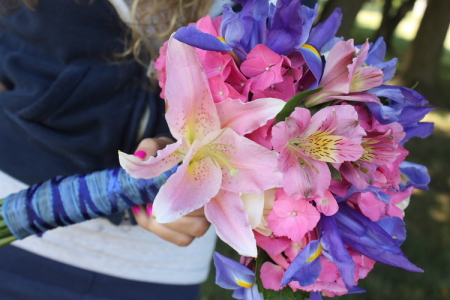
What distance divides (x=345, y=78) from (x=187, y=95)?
27 cm

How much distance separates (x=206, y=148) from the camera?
69cm

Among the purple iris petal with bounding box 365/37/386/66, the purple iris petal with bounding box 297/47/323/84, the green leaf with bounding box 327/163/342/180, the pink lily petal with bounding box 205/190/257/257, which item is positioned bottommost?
the pink lily petal with bounding box 205/190/257/257

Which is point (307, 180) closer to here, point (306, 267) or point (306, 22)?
point (306, 267)

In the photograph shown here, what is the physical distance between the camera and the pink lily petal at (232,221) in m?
0.66

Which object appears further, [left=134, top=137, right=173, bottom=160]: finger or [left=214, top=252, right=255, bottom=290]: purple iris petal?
[left=134, top=137, right=173, bottom=160]: finger

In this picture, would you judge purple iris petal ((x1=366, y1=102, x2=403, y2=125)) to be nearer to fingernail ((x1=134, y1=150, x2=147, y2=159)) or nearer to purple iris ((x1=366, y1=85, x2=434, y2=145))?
purple iris ((x1=366, y1=85, x2=434, y2=145))

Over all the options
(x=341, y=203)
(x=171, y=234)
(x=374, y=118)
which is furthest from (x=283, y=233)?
(x=171, y=234)

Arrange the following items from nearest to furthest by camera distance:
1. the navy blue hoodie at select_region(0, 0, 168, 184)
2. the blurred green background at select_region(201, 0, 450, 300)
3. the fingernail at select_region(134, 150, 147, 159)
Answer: the fingernail at select_region(134, 150, 147, 159)
the navy blue hoodie at select_region(0, 0, 168, 184)
the blurred green background at select_region(201, 0, 450, 300)

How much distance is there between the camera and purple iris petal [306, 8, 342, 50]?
78 cm

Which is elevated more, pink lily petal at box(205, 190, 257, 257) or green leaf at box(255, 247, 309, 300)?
pink lily petal at box(205, 190, 257, 257)

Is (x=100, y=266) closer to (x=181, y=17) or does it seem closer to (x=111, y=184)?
(x=111, y=184)

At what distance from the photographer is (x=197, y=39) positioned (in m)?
0.62

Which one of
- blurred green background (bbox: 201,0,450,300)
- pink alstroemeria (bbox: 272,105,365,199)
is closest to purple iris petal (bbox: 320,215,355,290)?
pink alstroemeria (bbox: 272,105,365,199)

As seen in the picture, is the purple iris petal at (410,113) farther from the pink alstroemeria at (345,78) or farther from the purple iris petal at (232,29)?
the purple iris petal at (232,29)
